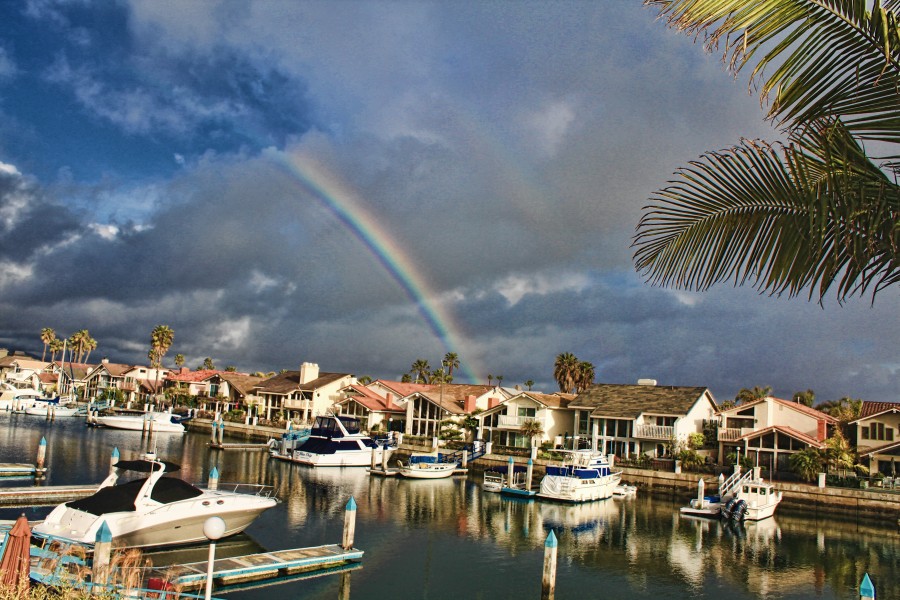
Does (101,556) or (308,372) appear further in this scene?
(308,372)

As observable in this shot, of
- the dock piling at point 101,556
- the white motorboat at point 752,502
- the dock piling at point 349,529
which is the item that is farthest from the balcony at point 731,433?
the dock piling at point 101,556

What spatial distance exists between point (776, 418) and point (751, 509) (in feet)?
60.1

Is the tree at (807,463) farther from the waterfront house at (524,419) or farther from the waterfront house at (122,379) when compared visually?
the waterfront house at (122,379)

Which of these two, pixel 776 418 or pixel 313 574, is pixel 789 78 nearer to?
pixel 313 574

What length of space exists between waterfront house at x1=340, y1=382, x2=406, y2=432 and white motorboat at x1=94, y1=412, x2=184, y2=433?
22.8 meters

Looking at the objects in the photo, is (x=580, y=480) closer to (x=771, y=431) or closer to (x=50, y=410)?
(x=771, y=431)

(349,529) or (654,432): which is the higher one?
(654,432)

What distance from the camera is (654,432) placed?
2542 inches

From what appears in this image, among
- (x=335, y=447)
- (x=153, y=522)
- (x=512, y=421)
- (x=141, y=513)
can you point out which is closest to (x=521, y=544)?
(x=153, y=522)

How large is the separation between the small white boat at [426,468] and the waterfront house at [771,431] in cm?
2580

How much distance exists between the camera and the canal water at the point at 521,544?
27.4 meters

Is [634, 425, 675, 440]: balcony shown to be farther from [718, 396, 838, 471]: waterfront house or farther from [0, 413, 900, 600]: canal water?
[0, 413, 900, 600]: canal water

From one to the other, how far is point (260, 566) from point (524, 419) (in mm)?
50796

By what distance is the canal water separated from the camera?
2744 centimetres
